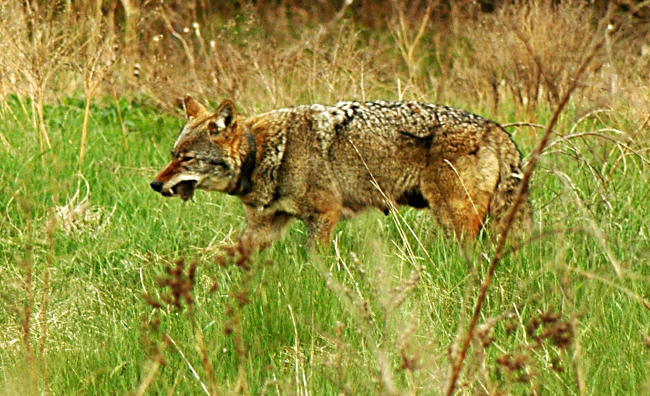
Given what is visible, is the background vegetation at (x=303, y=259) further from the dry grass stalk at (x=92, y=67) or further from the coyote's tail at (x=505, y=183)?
the coyote's tail at (x=505, y=183)

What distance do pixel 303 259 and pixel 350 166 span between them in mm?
779

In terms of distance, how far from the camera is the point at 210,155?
6312mm

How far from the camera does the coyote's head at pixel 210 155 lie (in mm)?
6238

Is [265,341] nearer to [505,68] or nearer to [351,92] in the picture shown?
[351,92]

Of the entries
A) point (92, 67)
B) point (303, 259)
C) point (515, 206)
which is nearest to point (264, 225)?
point (303, 259)

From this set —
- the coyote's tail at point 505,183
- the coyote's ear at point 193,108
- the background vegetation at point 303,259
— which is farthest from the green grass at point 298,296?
the coyote's ear at point 193,108

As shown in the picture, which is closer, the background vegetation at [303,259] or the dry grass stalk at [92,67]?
the background vegetation at [303,259]

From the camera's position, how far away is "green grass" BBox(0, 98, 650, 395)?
140 inches

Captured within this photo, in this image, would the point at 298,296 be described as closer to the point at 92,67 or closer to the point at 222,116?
the point at 222,116

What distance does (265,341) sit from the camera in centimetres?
450

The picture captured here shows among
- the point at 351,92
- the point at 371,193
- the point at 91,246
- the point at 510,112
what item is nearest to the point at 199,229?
the point at 91,246

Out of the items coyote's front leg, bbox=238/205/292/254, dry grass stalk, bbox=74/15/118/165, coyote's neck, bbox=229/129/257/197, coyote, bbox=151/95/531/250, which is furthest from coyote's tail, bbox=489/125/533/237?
dry grass stalk, bbox=74/15/118/165

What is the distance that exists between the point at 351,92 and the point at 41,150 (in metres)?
3.08

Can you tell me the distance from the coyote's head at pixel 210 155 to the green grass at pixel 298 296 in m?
0.36
